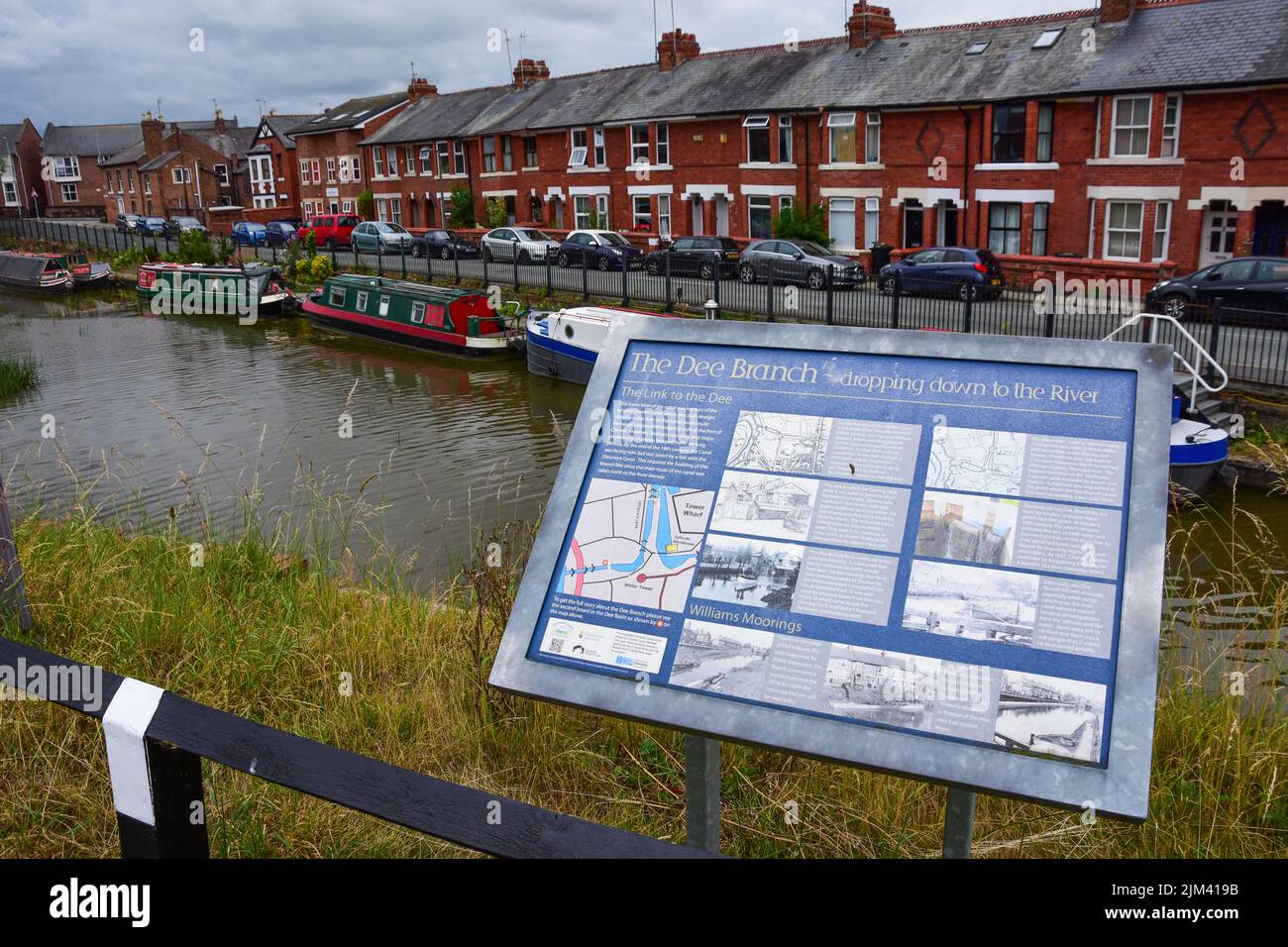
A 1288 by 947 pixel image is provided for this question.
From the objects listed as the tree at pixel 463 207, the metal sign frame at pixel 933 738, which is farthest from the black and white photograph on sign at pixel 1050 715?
the tree at pixel 463 207

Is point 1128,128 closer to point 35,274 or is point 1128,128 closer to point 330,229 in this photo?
point 330,229

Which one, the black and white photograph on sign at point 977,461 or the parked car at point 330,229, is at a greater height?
the parked car at point 330,229

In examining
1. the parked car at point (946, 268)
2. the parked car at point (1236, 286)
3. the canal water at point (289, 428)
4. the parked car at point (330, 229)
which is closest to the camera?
the canal water at point (289, 428)

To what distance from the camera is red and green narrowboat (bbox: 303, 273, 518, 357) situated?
1013 inches

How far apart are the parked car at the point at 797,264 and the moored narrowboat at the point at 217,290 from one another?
15.8 metres

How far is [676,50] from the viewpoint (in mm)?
39500

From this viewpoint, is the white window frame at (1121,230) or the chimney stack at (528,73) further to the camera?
Result: the chimney stack at (528,73)

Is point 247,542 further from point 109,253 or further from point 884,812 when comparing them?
point 109,253

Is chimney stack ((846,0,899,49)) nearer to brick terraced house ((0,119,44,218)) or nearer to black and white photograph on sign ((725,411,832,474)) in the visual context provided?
black and white photograph on sign ((725,411,832,474))

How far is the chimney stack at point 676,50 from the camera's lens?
129 ft

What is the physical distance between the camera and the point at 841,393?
3.16 meters

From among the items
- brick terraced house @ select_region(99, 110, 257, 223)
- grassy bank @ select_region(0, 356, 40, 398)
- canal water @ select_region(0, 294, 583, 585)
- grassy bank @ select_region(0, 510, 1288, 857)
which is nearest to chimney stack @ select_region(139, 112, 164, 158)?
brick terraced house @ select_region(99, 110, 257, 223)

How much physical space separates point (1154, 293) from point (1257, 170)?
6188mm

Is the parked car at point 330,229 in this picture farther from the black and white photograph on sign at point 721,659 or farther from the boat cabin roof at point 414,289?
the black and white photograph on sign at point 721,659
